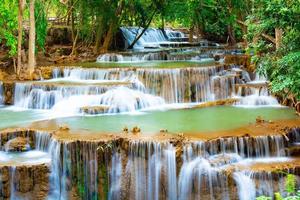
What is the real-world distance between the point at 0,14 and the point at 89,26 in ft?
23.8

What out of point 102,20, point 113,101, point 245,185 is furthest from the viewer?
point 102,20

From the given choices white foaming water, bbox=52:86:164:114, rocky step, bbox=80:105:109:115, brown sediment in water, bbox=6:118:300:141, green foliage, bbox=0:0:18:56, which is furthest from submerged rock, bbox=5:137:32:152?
green foliage, bbox=0:0:18:56

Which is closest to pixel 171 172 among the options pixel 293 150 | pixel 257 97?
pixel 293 150

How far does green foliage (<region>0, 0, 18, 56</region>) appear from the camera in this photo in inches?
771

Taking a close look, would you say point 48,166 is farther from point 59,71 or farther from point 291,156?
point 59,71

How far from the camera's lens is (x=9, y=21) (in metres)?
20.0

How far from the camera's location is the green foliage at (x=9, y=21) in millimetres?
19578

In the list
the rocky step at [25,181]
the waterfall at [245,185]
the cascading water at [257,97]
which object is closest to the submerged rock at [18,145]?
the rocky step at [25,181]

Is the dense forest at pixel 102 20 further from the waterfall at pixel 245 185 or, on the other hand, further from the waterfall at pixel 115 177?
the waterfall at pixel 115 177

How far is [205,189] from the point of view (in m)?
11.0

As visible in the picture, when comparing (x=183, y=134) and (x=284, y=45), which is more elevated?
(x=284, y=45)

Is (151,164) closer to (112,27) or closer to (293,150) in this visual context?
(293,150)

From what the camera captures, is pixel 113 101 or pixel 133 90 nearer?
pixel 113 101

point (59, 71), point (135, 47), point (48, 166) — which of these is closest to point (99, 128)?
point (48, 166)
